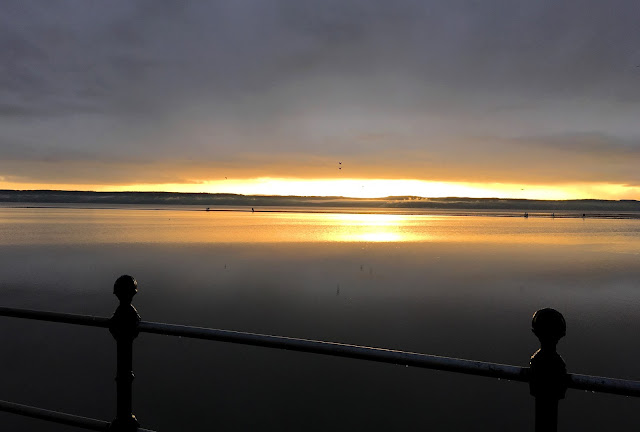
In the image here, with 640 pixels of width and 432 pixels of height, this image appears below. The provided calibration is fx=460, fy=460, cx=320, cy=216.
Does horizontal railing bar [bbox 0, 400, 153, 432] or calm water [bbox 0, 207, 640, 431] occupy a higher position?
horizontal railing bar [bbox 0, 400, 153, 432]

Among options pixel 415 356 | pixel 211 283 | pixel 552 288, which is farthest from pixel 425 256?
pixel 415 356

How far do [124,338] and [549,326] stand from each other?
91.8 inches

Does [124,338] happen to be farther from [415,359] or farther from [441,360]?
[441,360]

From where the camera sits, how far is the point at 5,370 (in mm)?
7805

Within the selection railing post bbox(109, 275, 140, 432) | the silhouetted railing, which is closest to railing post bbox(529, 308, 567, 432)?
the silhouetted railing

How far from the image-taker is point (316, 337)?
10.2 metres

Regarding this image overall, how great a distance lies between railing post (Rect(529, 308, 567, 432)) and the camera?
2.01 m

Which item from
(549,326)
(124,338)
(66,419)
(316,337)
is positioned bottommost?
(316,337)

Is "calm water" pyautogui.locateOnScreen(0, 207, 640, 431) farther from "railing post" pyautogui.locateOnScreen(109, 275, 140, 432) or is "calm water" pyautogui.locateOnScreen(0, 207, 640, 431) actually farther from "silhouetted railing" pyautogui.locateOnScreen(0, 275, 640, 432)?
"silhouetted railing" pyautogui.locateOnScreen(0, 275, 640, 432)

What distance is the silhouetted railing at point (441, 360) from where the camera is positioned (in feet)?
6.58

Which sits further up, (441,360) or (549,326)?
(549,326)

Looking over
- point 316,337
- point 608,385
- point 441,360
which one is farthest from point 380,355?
point 316,337

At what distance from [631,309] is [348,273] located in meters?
10.1

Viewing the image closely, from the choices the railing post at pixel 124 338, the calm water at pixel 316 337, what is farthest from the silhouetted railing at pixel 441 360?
the calm water at pixel 316 337
